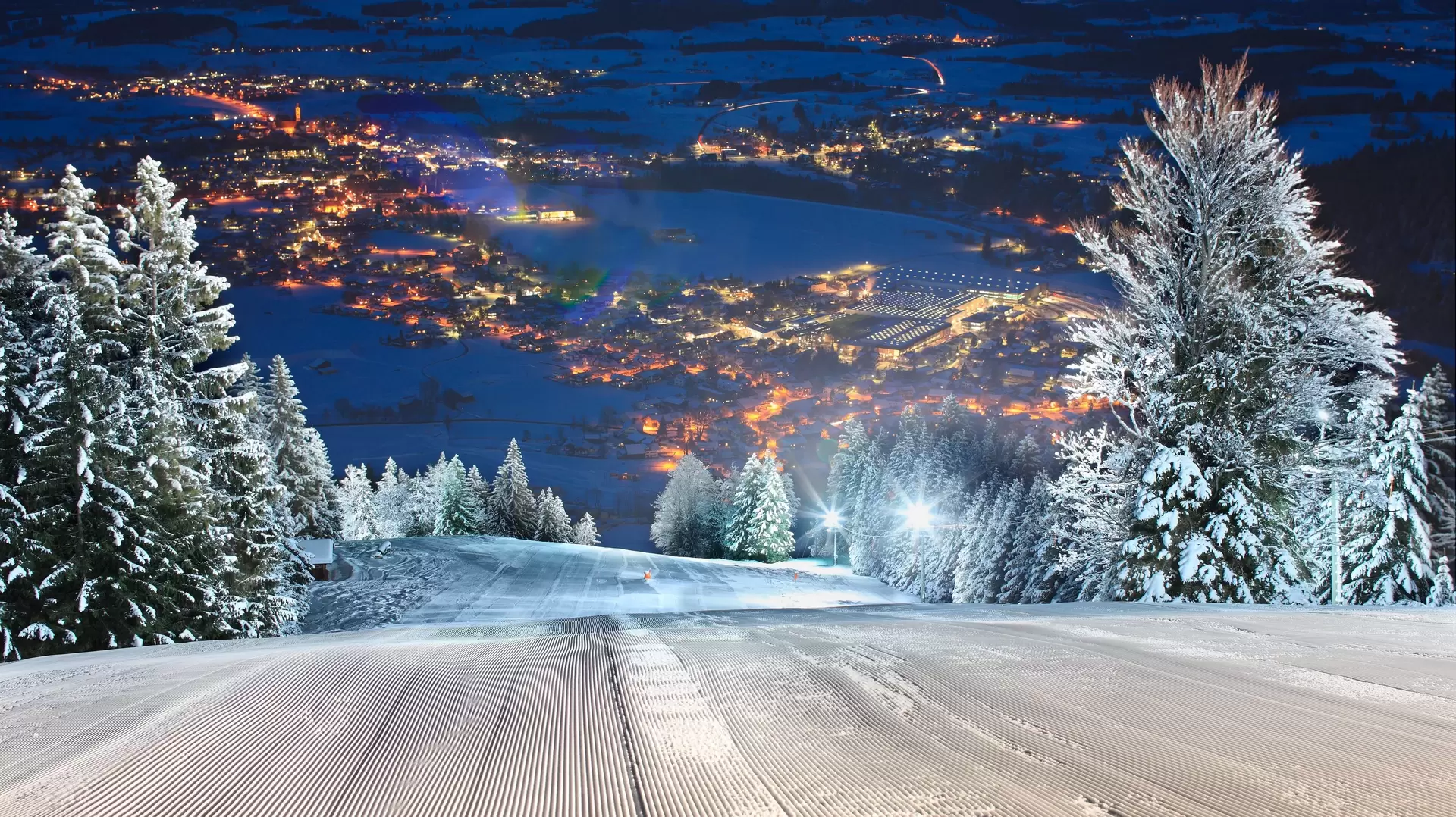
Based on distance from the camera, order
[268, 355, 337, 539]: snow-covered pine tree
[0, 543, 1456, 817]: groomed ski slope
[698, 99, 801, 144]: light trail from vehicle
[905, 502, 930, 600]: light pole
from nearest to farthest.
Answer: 1. [0, 543, 1456, 817]: groomed ski slope
2. [268, 355, 337, 539]: snow-covered pine tree
3. [905, 502, 930, 600]: light pole
4. [698, 99, 801, 144]: light trail from vehicle

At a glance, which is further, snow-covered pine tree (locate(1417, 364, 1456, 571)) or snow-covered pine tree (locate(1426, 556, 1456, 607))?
snow-covered pine tree (locate(1417, 364, 1456, 571))

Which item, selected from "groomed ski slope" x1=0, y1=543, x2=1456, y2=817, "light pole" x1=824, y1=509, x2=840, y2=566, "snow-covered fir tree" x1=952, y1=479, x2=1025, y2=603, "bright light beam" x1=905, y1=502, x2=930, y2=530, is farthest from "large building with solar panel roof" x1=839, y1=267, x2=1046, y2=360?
"groomed ski slope" x1=0, y1=543, x2=1456, y2=817

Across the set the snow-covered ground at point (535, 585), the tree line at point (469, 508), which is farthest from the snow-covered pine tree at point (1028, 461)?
the tree line at point (469, 508)

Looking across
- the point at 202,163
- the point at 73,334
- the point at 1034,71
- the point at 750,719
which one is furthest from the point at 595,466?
the point at 1034,71

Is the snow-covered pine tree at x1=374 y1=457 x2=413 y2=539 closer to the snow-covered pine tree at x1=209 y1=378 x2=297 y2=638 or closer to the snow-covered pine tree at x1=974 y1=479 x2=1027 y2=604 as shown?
the snow-covered pine tree at x1=974 y1=479 x2=1027 y2=604

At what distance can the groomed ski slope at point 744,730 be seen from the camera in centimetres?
277

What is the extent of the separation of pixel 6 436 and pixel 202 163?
14667 cm

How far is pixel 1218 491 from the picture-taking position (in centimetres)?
1383

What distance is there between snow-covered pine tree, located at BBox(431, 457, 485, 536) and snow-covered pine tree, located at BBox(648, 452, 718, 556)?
13.7m

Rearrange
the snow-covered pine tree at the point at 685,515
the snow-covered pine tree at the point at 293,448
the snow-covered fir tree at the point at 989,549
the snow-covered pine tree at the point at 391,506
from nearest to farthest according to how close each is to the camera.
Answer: the snow-covered fir tree at the point at 989,549 < the snow-covered pine tree at the point at 293,448 < the snow-covered pine tree at the point at 685,515 < the snow-covered pine tree at the point at 391,506

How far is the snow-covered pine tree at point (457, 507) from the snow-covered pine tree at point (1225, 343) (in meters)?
53.7

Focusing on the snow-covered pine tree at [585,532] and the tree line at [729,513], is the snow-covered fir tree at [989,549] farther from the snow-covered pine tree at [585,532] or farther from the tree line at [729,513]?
the snow-covered pine tree at [585,532]

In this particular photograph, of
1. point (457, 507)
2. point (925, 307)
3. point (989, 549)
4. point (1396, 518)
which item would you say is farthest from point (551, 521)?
point (925, 307)

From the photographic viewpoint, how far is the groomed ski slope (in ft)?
9.09
